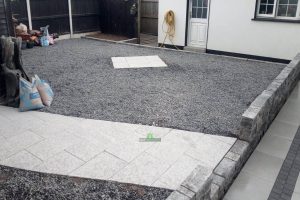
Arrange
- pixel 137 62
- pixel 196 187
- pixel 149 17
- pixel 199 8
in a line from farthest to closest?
pixel 149 17 < pixel 199 8 < pixel 137 62 < pixel 196 187

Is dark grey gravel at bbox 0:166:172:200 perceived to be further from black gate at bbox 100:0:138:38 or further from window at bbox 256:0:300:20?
black gate at bbox 100:0:138:38

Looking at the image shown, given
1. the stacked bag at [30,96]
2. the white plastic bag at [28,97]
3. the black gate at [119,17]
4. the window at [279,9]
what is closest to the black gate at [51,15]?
the black gate at [119,17]

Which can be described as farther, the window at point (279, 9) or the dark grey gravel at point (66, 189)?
the window at point (279, 9)

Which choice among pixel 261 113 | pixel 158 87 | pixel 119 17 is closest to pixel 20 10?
pixel 119 17

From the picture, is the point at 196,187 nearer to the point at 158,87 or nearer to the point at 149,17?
the point at 158,87

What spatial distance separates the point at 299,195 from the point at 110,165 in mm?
2279

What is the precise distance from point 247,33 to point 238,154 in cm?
631

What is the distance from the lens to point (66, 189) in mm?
3277

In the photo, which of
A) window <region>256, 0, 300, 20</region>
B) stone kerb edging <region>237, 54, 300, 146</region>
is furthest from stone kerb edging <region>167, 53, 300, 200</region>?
window <region>256, 0, 300, 20</region>

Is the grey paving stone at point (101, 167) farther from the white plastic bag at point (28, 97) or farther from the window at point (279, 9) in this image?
the window at point (279, 9)

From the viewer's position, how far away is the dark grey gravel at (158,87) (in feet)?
16.7

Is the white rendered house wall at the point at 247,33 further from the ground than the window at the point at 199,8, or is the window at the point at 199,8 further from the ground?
the window at the point at 199,8

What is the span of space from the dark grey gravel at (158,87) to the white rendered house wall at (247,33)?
605mm

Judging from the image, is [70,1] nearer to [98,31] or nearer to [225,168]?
[98,31]
